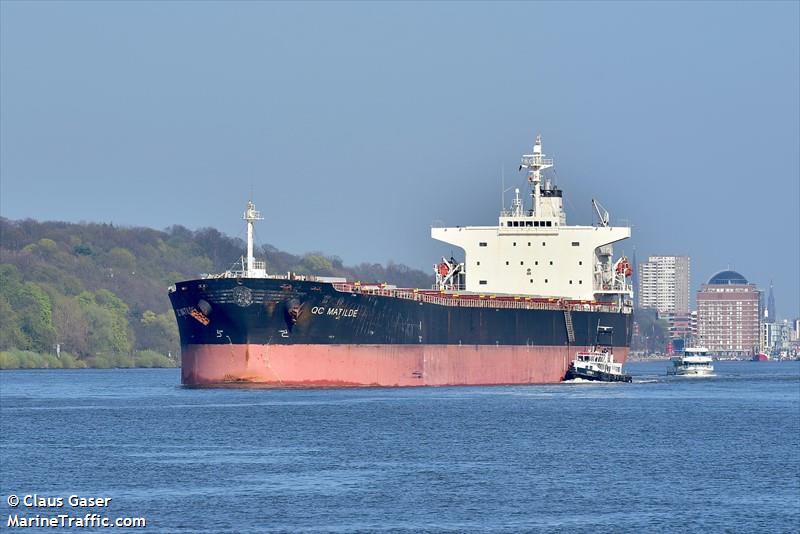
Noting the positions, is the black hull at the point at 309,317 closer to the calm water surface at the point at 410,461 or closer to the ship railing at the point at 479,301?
the ship railing at the point at 479,301

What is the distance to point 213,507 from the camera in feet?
113

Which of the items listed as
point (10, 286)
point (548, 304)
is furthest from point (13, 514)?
point (10, 286)

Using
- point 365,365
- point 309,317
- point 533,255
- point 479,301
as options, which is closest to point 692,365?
point 533,255

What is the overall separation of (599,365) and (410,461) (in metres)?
37.9

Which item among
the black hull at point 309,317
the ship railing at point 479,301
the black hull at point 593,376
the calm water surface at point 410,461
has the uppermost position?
the ship railing at point 479,301

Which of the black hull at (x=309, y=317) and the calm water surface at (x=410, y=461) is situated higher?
the black hull at (x=309, y=317)

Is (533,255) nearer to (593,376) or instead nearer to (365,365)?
(593,376)

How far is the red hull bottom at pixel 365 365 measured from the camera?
208ft

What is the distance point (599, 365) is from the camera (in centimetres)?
7862

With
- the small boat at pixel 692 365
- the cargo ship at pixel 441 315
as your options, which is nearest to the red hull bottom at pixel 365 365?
the cargo ship at pixel 441 315

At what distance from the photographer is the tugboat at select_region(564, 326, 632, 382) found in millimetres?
77938

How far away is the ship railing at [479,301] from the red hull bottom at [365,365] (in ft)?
6.27

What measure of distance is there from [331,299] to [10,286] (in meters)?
73.2

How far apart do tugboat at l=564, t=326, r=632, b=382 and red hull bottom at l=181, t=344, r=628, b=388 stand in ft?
3.93
